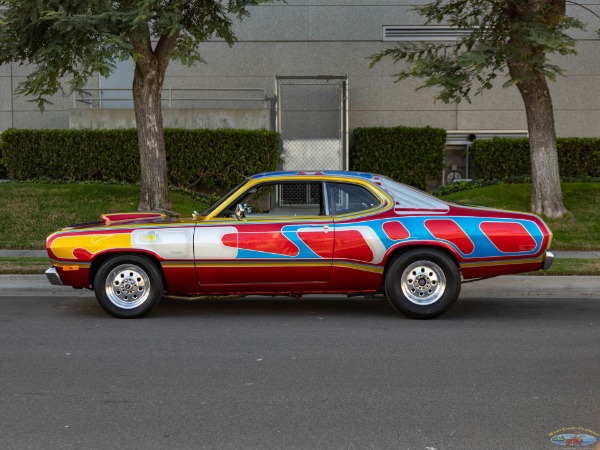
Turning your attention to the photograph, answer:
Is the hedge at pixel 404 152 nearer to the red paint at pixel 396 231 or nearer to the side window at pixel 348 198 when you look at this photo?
the side window at pixel 348 198

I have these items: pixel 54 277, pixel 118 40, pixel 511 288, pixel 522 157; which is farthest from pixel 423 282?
pixel 522 157

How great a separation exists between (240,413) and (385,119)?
18.2 m

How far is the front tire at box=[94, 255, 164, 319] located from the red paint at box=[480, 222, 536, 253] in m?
3.51

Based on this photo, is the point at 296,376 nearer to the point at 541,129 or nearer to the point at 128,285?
the point at 128,285

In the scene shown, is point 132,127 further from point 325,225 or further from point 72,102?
point 325,225

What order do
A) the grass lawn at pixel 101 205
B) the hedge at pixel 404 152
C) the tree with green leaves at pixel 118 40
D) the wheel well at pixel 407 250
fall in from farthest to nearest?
1. the hedge at pixel 404 152
2. the grass lawn at pixel 101 205
3. the tree with green leaves at pixel 118 40
4. the wheel well at pixel 407 250

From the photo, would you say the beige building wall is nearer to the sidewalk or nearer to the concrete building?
the concrete building

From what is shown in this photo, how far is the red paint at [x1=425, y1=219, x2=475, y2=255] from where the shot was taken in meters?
8.65

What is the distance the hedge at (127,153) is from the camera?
66.7 ft

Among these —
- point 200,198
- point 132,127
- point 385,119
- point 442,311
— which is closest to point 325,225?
point 442,311

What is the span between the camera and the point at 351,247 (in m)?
8.65

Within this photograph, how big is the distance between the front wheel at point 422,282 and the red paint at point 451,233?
181 mm

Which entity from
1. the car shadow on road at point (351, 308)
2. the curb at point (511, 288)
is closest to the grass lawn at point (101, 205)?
the curb at point (511, 288)

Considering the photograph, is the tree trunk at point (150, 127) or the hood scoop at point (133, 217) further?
the tree trunk at point (150, 127)
